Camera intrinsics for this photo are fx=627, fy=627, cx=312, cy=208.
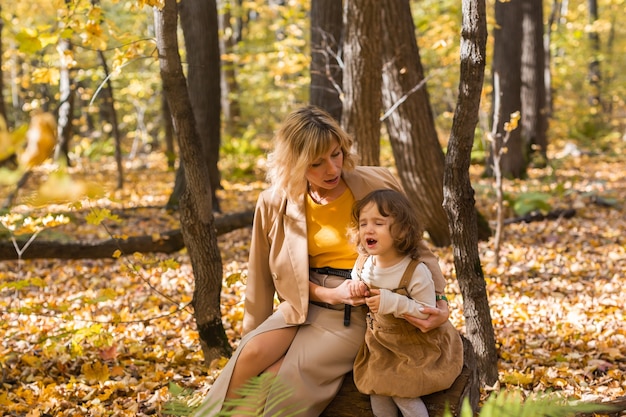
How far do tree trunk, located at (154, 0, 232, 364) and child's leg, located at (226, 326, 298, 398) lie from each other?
1.01 metres

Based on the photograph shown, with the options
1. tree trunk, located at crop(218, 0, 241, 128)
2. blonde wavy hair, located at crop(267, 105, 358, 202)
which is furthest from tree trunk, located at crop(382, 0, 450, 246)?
tree trunk, located at crop(218, 0, 241, 128)

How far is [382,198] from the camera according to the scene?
266 cm

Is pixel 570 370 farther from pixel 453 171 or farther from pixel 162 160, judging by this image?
pixel 162 160

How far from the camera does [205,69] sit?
8.55 meters

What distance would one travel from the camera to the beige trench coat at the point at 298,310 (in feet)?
9.27

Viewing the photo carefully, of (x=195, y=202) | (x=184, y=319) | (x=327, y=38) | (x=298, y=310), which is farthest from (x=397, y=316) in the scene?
(x=327, y=38)

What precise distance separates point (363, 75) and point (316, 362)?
321 cm

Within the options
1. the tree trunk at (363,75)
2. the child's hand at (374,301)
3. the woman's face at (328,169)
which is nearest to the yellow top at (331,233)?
the woman's face at (328,169)

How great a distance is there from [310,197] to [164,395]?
1.52 meters

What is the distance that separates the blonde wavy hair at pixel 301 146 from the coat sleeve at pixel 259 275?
174mm

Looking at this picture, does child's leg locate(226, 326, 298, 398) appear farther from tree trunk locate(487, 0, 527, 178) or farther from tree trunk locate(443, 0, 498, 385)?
tree trunk locate(487, 0, 527, 178)

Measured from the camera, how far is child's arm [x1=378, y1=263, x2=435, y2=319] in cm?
257

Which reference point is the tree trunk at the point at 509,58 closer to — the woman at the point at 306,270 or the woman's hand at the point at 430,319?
the woman at the point at 306,270

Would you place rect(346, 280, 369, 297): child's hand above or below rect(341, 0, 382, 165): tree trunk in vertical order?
below
